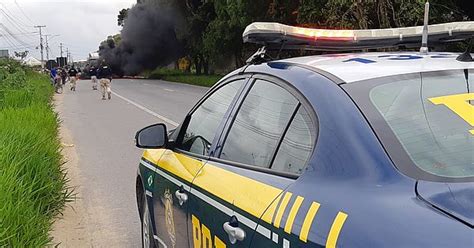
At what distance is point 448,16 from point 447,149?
18.6 meters

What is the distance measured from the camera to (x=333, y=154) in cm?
201

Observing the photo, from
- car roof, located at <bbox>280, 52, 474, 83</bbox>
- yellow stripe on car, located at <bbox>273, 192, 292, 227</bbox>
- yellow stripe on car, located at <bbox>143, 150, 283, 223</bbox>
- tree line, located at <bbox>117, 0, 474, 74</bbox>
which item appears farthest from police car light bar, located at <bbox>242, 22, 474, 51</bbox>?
tree line, located at <bbox>117, 0, 474, 74</bbox>

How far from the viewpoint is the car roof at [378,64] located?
2361 millimetres

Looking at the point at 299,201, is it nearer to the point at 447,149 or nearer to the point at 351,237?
the point at 351,237

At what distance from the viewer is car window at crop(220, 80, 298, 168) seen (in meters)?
2.48

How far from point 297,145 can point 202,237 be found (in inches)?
29.0

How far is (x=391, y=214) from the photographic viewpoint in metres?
1.66

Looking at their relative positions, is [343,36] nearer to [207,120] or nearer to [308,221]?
[207,120]

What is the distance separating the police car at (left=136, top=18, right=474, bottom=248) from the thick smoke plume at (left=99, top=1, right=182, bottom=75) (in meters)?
44.9

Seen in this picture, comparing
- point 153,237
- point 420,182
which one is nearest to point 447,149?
point 420,182

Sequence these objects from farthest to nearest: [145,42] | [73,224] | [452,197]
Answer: [145,42], [73,224], [452,197]

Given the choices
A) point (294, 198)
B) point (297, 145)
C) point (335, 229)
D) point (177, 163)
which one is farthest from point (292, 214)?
point (177, 163)

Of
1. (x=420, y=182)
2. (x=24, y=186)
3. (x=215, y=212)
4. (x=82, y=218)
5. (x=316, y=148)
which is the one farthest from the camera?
(x=82, y=218)

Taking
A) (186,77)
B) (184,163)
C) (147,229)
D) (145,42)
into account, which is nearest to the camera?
(184,163)
